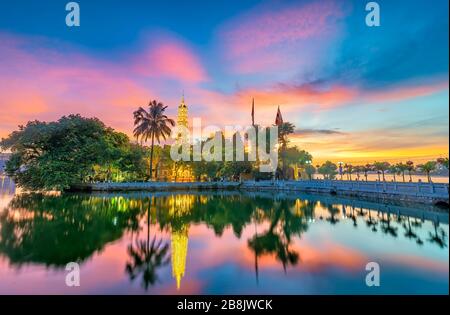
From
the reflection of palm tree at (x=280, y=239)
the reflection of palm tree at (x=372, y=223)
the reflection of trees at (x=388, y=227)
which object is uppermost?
the reflection of trees at (x=388, y=227)

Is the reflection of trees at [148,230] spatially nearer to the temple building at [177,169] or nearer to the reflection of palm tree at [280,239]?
the reflection of palm tree at [280,239]

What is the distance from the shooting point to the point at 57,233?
41.3 feet

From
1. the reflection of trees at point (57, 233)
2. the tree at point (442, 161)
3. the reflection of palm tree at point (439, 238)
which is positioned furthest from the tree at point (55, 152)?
the tree at point (442, 161)

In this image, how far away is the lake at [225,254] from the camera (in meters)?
7.23

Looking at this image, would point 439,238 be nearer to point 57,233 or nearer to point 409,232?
point 409,232

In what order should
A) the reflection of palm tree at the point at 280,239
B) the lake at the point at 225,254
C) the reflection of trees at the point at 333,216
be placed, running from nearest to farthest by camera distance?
the lake at the point at 225,254, the reflection of palm tree at the point at 280,239, the reflection of trees at the point at 333,216

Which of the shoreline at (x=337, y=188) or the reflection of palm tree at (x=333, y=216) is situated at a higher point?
the shoreline at (x=337, y=188)

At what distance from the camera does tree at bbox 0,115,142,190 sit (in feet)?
103

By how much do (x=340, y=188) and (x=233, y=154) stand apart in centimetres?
2272

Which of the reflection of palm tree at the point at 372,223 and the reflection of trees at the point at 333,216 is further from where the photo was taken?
the reflection of trees at the point at 333,216

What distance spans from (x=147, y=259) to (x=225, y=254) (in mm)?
3124

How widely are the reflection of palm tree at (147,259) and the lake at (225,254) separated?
1.4 inches

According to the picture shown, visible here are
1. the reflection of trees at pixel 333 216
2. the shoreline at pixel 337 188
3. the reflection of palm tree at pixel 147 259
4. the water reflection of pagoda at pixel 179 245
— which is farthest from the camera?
the shoreline at pixel 337 188
